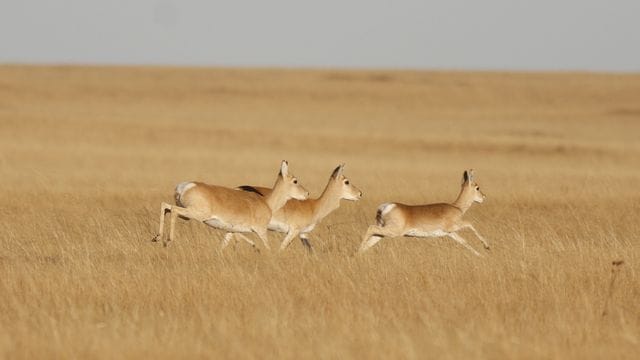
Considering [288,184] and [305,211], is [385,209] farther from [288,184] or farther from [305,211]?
[288,184]

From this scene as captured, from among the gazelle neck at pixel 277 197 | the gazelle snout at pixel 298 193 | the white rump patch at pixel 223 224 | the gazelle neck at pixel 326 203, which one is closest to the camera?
the white rump patch at pixel 223 224

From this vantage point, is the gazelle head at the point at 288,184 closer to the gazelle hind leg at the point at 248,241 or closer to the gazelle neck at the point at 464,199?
the gazelle hind leg at the point at 248,241

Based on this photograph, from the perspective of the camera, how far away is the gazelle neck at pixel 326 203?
562 inches

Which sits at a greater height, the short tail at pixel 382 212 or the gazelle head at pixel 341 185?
the gazelle head at pixel 341 185

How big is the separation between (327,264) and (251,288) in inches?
60.4

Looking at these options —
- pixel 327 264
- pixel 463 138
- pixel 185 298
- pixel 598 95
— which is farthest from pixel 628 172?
pixel 598 95

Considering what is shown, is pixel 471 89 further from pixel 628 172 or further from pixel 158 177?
pixel 158 177

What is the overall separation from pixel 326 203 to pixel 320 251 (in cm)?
86

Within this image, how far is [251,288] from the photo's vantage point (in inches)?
381

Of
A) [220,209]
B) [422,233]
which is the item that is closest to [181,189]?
[220,209]

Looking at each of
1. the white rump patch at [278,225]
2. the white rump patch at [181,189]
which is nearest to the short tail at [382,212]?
the white rump patch at [278,225]

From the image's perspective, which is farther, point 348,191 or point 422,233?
point 348,191

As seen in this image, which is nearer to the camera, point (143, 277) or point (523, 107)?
point (143, 277)

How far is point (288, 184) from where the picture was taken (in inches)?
553
